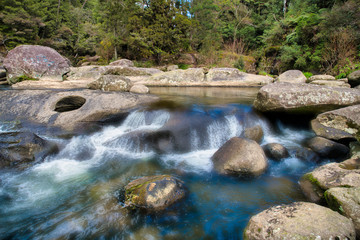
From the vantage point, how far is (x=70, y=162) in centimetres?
452

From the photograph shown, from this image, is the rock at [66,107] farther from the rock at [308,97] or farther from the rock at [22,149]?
the rock at [308,97]

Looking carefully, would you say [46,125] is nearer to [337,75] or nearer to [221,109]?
[221,109]

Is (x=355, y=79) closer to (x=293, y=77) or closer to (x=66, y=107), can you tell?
(x=293, y=77)

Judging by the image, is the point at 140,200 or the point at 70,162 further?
the point at 70,162

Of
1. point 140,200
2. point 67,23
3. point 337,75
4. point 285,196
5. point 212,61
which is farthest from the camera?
point 67,23

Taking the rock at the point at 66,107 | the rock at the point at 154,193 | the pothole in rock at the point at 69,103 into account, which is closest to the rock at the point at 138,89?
the rock at the point at 66,107

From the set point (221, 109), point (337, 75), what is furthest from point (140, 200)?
point (337, 75)

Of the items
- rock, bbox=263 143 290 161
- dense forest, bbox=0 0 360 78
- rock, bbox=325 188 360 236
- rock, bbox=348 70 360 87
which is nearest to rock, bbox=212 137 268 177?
rock, bbox=263 143 290 161

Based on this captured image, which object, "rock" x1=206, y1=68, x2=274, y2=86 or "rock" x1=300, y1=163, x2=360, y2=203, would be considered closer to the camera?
"rock" x1=300, y1=163, x2=360, y2=203

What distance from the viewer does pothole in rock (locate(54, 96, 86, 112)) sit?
22.1ft

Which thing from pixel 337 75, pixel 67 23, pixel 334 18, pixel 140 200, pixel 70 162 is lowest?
pixel 70 162

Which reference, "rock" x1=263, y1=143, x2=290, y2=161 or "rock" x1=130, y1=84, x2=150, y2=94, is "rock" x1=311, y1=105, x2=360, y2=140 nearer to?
"rock" x1=263, y1=143, x2=290, y2=161

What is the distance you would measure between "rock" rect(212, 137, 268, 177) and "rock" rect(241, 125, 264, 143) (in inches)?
49.9

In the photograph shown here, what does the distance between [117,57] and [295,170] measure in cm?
2277
